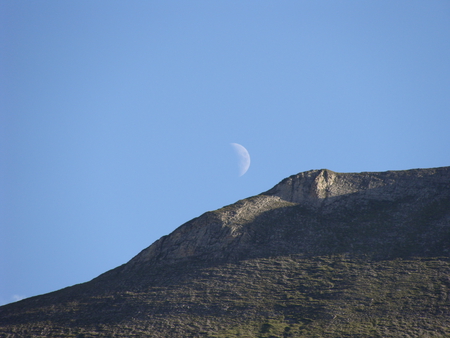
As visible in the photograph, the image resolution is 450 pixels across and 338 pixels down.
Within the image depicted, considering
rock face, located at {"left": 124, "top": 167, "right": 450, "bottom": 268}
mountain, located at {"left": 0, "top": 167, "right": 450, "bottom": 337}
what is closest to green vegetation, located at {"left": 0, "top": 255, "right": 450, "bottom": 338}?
mountain, located at {"left": 0, "top": 167, "right": 450, "bottom": 337}

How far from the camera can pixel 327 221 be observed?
7275cm

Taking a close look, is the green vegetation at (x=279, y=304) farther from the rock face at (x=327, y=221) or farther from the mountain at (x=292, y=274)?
the rock face at (x=327, y=221)

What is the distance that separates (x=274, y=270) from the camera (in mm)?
64250

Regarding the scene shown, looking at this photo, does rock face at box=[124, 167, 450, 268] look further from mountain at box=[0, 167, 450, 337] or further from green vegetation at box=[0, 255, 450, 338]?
green vegetation at box=[0, 255, 450, 338]

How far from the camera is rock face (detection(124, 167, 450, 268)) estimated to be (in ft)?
219

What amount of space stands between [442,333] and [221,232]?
115 feet

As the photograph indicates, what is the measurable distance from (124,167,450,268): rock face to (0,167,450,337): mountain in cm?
17

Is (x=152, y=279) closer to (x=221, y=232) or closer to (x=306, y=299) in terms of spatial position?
(x=221, y=232)

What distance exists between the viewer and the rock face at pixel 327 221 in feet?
219

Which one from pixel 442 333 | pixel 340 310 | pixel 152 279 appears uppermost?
pixel 152 279

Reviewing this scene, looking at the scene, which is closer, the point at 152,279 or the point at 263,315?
the point at 263,315

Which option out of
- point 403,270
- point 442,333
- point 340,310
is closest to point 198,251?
point 340,310

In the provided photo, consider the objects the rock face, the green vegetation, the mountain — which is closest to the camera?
the green vegetation

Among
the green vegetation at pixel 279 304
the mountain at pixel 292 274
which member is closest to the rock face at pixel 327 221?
the mountain at pixel 292 274
